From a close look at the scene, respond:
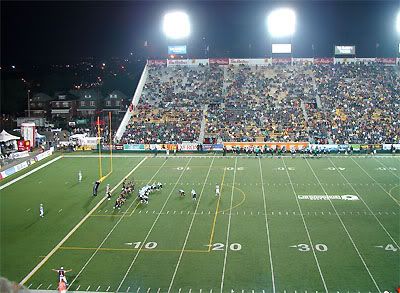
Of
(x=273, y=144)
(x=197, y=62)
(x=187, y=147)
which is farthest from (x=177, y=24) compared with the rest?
(x=273, y=144)

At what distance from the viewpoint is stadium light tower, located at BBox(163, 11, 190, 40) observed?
173ft

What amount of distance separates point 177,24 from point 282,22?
10.8 m

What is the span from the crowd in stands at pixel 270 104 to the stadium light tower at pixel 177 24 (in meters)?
3.55

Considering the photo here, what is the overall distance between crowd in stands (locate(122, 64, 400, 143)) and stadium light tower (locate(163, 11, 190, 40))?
3551 mm

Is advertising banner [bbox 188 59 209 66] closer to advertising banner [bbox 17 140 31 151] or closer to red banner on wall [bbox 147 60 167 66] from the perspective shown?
red banner on wall [bbox 147 60 167 66]

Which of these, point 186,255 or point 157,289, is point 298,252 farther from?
point 157,289

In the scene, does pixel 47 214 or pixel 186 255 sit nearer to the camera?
pixel 186 255

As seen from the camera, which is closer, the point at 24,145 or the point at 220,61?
the point at 24,145

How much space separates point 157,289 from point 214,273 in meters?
2.00

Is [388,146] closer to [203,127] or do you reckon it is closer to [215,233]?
[203,127]

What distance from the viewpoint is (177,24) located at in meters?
53.1

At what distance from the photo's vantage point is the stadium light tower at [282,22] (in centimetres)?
5188

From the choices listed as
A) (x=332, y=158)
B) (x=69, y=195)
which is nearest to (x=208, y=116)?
(x=332, y=158)

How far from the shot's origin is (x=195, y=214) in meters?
22.4
